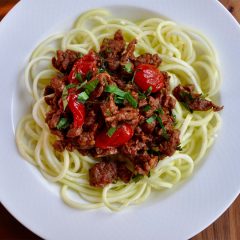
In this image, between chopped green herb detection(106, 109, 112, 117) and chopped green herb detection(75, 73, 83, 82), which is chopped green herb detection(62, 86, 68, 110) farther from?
chopped green herb detection(106, 109, 112, 117)

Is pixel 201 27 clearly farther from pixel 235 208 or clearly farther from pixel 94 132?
pixel 235 208

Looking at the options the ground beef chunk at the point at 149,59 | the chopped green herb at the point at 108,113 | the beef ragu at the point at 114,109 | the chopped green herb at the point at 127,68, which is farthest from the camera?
the ground beef chunk at the point at 149,59

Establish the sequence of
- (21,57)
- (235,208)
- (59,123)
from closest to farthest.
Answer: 1. (59,123)
2. (21,57)
3. (235,208)

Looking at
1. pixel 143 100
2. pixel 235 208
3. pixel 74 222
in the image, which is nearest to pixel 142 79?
pixel 143 100

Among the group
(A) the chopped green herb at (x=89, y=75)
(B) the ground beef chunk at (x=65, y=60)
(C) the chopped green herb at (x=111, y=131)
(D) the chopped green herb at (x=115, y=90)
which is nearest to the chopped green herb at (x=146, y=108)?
(D) the chopped green herb at (x=115, y=90)

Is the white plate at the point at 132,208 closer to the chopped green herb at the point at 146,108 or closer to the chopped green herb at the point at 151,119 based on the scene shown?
the chopped green herb at the point at 151,119

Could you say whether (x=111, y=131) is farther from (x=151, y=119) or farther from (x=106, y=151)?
(x=151, y=119)

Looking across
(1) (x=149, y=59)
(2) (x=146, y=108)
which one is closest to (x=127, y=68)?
(1) (x=149, y=59)
